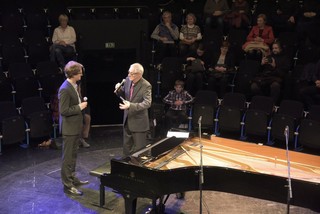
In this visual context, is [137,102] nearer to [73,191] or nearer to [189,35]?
[73,191]

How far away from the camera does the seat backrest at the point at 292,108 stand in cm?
779

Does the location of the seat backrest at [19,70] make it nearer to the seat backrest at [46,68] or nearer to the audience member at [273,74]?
the seat backrest at [46,68]

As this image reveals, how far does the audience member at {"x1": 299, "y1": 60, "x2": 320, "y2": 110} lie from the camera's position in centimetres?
808

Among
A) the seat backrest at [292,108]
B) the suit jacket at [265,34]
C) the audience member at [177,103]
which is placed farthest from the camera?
the suit jacket at [265,34]

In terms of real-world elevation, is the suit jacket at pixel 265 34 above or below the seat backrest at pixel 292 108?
above

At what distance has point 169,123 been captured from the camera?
8.53m

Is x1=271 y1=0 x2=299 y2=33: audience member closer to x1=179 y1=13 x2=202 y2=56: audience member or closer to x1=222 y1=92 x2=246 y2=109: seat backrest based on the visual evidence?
x1=179 y1=13 x2=202 y2=56: audience member

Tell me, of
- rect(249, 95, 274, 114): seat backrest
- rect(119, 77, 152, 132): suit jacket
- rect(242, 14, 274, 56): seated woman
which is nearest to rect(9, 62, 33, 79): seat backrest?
rect(119, 77, 152, 132): suit jacket

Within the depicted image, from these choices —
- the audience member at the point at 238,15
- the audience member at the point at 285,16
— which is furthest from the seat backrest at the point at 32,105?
the audience member at the point at 285,16

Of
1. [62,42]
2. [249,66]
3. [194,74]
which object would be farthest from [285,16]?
[62,42]

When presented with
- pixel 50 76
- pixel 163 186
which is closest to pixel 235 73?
pixel 50 76

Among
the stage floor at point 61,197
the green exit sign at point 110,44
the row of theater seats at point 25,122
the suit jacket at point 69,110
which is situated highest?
the green exit sign at point 110,44

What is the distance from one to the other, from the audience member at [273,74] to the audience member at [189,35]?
1.55 meters

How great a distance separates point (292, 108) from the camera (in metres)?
7.85
